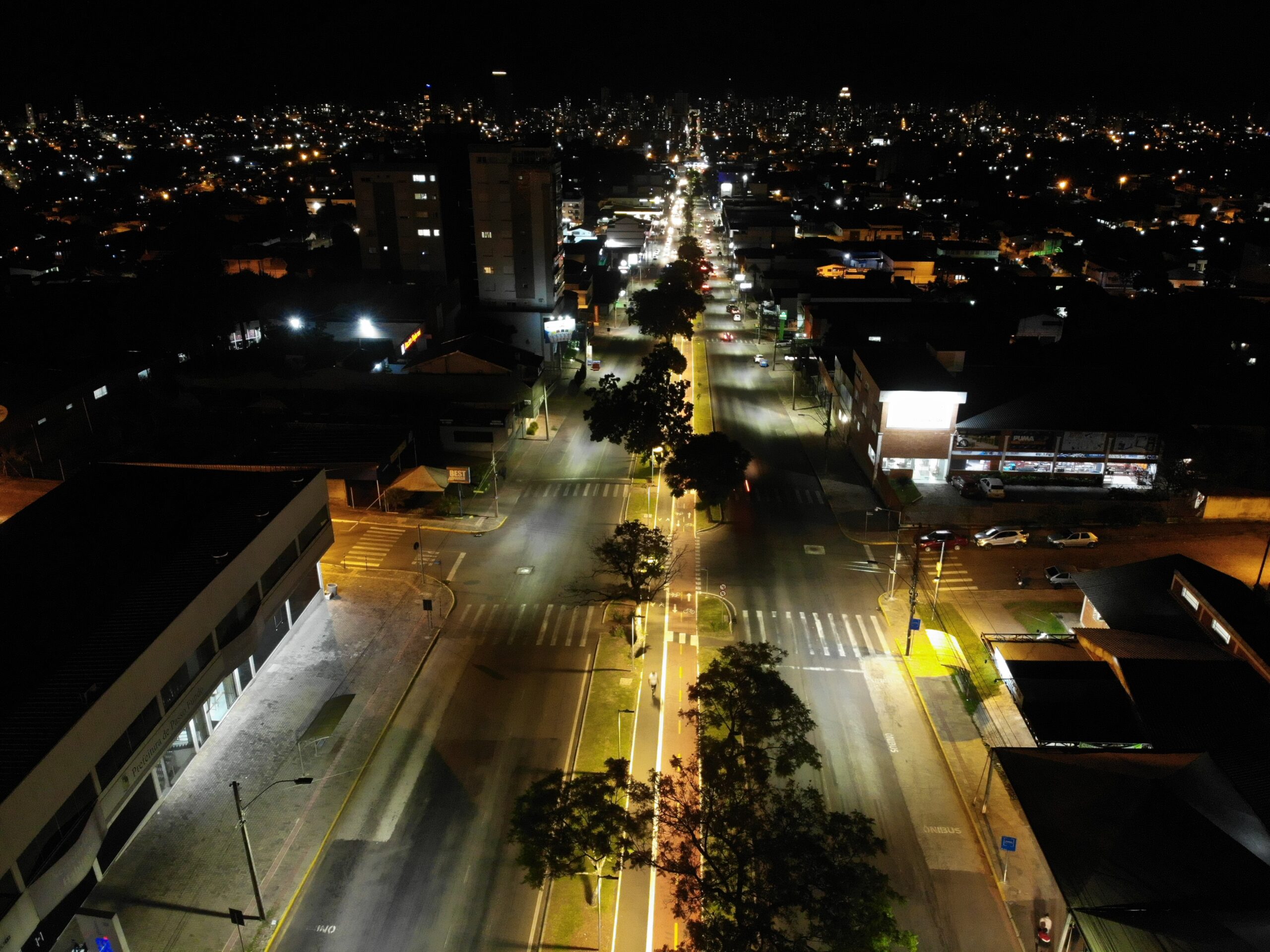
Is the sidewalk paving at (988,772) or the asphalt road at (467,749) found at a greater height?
the sidewalk paving at (988,772)

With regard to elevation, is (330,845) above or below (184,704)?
below

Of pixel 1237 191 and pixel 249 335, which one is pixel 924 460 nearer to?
pixel 249 335

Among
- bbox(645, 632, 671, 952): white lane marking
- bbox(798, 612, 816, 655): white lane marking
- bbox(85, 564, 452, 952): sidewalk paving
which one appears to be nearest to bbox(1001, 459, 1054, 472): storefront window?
bbox(798, 612, 816, 655): white lane marking

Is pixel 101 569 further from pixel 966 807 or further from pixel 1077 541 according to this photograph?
pixel 1077 541

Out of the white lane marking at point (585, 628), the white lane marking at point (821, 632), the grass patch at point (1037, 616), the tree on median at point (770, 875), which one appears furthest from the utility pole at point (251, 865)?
the grass patch at point (1037, 616)

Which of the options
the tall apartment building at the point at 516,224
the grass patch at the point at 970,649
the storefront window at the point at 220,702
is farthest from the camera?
the tall apartment building at the point at 516,224

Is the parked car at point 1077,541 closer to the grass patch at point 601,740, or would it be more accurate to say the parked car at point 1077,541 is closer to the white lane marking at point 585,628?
the grass patch at point 601,740

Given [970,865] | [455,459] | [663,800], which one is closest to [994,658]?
[970,865]

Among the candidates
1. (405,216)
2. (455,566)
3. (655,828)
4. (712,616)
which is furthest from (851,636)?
(405,216)
